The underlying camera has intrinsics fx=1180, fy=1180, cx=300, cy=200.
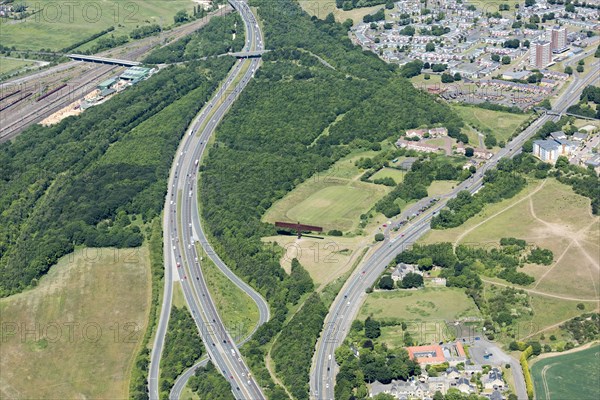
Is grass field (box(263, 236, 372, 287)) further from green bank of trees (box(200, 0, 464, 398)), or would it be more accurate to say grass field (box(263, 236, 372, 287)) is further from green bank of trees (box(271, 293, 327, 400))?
green bank of trees (box(271, 293, 327, 400))

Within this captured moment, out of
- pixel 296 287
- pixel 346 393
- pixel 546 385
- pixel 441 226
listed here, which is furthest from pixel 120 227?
pixel 546 385

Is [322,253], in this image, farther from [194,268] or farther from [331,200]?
[331,200]

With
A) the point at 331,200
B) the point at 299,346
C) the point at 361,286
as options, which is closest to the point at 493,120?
the point at 331,200

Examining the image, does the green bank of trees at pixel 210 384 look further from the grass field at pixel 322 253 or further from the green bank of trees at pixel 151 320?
the grass field at pixel 322 253

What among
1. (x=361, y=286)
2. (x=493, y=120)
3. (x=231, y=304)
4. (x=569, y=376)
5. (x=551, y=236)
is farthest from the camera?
(x=493, y=120)

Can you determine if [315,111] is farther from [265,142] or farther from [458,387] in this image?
[458,387]
